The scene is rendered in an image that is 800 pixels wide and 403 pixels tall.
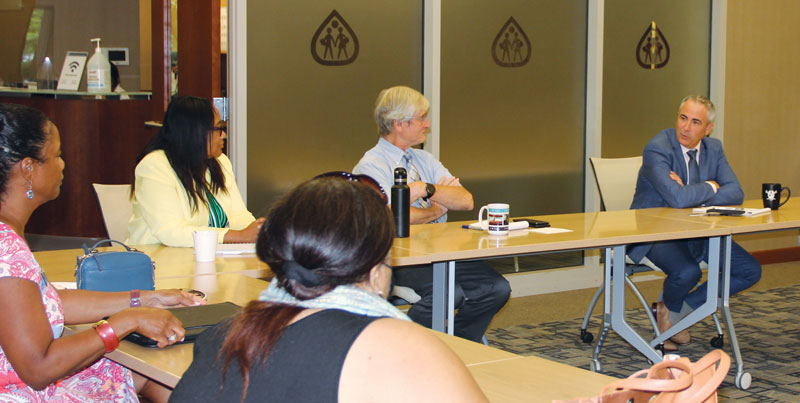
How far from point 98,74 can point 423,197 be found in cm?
351

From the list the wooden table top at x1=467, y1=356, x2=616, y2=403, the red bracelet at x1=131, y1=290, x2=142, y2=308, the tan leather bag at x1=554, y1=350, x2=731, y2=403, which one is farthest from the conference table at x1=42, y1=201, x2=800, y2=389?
the tan leather bag at x1=554, y1=350, x2=731, y2=403

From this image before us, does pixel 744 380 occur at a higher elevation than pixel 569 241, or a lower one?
lower

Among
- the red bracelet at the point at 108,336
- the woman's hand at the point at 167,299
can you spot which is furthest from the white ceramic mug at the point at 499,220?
the red bracelet at the point at 108,336

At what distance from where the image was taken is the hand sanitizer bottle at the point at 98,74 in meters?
6.12

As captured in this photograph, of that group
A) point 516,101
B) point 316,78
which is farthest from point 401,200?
point 516,101

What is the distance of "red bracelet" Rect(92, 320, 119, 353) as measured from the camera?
1813mm

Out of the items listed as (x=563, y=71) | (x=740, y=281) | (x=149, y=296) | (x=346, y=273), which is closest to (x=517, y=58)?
(x=563, y=71)

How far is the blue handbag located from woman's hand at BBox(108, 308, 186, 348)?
311mm

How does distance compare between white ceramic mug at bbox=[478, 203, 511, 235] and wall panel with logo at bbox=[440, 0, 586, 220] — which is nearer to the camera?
white ceramic mug at bbox=[478, 203, 511, 235]

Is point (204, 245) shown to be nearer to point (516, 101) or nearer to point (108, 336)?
point (108, 336)

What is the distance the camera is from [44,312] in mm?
1751

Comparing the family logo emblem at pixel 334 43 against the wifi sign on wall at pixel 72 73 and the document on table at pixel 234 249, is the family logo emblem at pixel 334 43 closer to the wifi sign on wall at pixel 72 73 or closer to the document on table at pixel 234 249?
the document on table at pixel 234 249

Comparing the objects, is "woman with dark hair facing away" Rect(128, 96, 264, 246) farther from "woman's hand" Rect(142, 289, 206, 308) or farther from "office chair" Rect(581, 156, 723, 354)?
"office chair" Rect(581, 156, 723, 354)

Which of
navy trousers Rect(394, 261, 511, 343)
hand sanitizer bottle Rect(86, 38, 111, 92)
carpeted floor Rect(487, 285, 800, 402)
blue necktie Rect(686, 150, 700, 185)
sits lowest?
carpeted floor Rect(487, 285, 800, 402)
